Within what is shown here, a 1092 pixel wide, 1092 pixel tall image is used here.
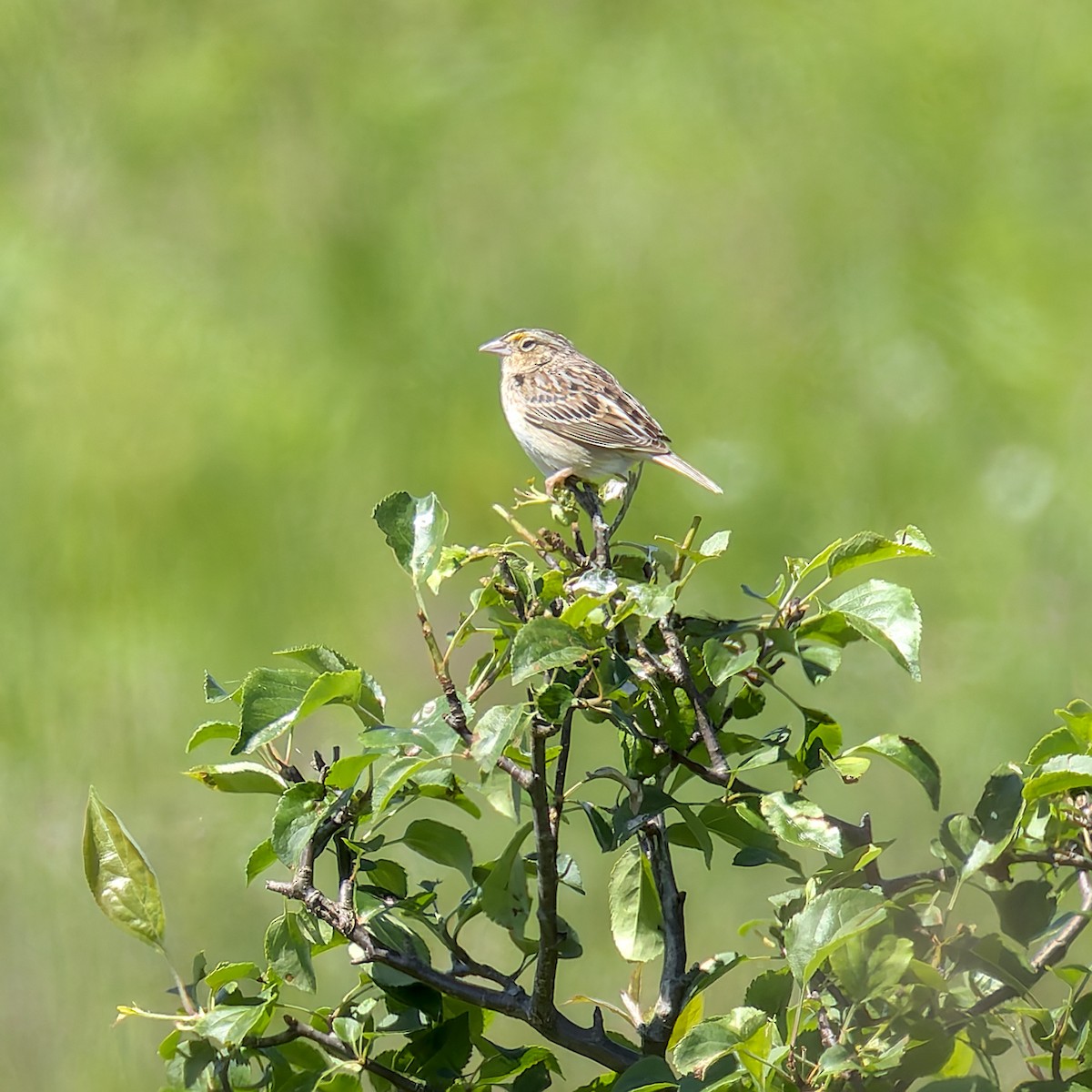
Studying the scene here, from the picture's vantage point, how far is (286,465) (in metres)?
5.96

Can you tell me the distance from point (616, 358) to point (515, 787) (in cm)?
471

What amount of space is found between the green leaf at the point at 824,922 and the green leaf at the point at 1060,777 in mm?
184

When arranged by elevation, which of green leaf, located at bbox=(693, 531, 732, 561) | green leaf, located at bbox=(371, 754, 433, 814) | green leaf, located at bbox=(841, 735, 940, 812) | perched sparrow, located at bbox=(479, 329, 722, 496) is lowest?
perched sparrow, located at bbox=(479, 329, 722, 496)

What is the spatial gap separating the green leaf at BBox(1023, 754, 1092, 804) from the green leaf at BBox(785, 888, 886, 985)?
184 millimetres

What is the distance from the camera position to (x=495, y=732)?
4.68 feet

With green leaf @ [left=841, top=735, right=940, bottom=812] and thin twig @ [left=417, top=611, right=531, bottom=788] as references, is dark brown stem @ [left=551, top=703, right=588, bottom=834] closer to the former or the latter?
thin twig @ [left=417, top=611, right=531, bottom=788]

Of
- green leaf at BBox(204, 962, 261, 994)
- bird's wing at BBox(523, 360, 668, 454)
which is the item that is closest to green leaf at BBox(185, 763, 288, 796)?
green leaf at BBox(204, 962, 261, 994)

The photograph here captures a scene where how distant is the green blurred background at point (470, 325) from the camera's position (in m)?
5.29

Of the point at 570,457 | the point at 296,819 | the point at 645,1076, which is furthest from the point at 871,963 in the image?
the point at 570,457

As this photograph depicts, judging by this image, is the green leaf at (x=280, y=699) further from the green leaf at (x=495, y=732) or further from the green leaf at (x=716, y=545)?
the green leaf at (x=716, y=545)

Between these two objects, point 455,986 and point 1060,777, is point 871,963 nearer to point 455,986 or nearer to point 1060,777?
point 1060,777

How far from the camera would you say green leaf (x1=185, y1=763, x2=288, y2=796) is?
5.39 feet

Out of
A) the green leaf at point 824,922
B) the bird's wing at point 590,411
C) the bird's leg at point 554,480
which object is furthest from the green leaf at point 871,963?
the bird's wing at point 590,411

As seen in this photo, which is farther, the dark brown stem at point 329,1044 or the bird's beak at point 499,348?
the bird's beak at point 499,348
